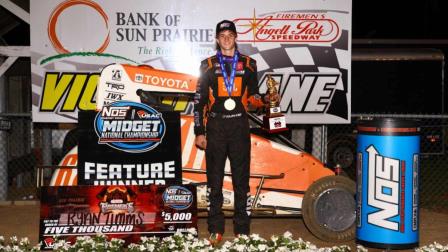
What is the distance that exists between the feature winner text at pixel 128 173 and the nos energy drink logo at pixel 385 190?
1.95 metres

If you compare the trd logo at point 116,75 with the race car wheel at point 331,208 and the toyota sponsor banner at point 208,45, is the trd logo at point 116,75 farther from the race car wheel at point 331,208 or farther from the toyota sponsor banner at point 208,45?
Result: the race car wheel at point 331,208

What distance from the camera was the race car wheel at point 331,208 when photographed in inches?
251

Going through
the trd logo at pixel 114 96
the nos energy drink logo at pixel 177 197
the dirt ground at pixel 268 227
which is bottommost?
the dirt ground at pixel 268 227

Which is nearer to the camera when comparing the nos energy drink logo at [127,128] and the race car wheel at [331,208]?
the nos energy drink logo at [127,128]

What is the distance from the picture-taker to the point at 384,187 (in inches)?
228

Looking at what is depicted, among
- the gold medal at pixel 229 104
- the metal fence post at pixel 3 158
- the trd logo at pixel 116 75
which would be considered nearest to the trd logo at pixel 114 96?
the trd logo at pixel 116 75

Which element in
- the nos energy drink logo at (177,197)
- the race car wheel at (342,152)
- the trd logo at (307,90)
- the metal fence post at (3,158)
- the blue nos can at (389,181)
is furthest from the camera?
the race car wheel at (342,152)

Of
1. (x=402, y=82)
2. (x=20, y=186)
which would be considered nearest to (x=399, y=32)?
(x=402, y=82)

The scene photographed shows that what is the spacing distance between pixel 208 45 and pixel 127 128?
265 cm

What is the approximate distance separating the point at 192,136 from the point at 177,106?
1.64 m

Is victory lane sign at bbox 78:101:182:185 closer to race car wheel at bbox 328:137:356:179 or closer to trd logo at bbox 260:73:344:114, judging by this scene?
trd logo at bbox 260:73:344:114

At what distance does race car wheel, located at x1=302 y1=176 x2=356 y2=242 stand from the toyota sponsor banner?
2079 millimetres

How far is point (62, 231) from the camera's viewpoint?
5695mm

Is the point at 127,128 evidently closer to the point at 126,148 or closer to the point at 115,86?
the point at 126,148
